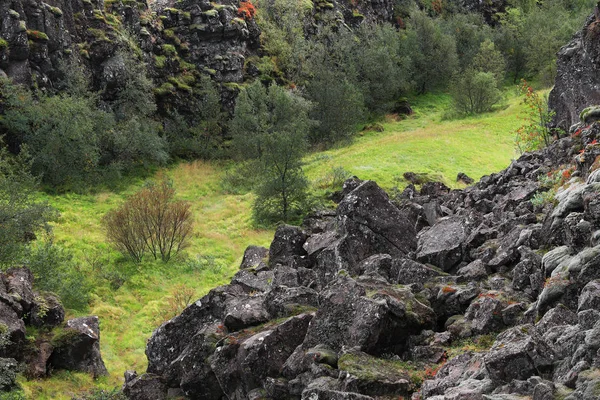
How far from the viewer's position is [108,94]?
6406 cm

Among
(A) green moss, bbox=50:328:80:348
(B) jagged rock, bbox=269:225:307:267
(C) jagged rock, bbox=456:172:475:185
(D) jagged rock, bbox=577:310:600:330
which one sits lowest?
(C) jagged rock, bbox=456:172:475:185

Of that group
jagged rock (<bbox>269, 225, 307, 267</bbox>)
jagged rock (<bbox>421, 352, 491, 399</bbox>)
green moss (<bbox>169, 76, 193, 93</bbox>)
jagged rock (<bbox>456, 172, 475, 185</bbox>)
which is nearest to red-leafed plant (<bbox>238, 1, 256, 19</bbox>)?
green moss (<bbox>169, 76, 193, 93</bbox>)

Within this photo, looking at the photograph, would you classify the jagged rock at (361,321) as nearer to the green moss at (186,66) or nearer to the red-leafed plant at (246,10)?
the green moss at (186,66)

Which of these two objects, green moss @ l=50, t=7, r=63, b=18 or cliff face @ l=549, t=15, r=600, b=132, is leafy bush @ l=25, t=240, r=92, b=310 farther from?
green moss @ l=50, t=7, r=63, b=18

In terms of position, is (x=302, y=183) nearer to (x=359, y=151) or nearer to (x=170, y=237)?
(x=170, y=237)

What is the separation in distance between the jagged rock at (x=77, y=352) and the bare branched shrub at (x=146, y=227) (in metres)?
11.9

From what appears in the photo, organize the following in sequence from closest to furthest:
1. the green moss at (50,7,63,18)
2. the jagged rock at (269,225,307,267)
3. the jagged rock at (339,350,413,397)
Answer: the jagged rock at (339,350,413,397) < the jagged rock at (269,225,307,267) < the green moss at (50,7,63,18)

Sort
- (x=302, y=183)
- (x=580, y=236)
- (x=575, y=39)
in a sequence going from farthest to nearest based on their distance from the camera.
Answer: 1. (x=302, y=183)
2. (x=575, y=39)
3. (x=580, y=236)

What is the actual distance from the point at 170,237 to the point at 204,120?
3453 cm

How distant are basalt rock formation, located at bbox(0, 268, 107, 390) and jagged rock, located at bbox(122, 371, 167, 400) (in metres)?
7.10

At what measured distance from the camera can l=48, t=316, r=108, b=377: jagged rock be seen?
82.7ft

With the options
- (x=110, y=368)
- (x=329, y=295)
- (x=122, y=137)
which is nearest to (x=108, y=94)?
(x=122, y=137)

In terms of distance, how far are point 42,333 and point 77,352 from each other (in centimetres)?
180

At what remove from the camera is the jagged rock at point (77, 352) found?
82.7 ft
